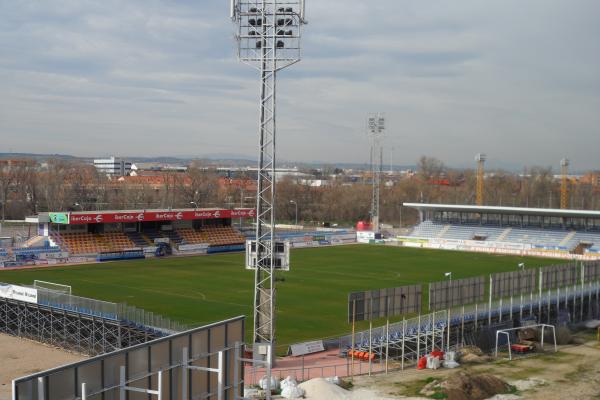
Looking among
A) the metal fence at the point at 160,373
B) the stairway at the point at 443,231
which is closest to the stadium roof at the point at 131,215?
the stairway at the point at 443,231

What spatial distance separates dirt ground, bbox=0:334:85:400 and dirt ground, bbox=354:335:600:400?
483 inches

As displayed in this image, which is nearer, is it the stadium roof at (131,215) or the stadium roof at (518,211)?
the stadium roof at (131,215)

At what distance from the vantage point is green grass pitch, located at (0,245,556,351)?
129 ft

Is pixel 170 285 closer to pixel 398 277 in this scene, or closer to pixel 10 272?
pixel 10 272

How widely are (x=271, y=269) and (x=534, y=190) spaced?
381ft

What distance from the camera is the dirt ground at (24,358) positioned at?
2703cm

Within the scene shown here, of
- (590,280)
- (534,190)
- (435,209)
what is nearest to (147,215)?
(435,209)

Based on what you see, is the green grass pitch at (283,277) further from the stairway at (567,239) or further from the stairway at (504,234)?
the stairway at (504,234)

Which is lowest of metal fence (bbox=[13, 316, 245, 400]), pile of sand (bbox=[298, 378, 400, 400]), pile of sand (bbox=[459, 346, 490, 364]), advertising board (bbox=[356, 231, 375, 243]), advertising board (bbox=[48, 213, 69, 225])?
pile of sand (bbox=[459, 346, 490, 364])

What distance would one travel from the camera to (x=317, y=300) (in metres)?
44.4

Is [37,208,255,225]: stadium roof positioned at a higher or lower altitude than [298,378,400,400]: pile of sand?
higher

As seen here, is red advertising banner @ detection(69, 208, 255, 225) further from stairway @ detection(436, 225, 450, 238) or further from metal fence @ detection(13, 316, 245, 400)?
metal fence @ detection(13, 316, 245, 400)

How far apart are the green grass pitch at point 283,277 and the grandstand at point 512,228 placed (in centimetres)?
543

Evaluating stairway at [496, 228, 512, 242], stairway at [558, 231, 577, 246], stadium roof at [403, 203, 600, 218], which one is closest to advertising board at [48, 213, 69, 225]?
stadium roof at [403, 203, 600, 218]
